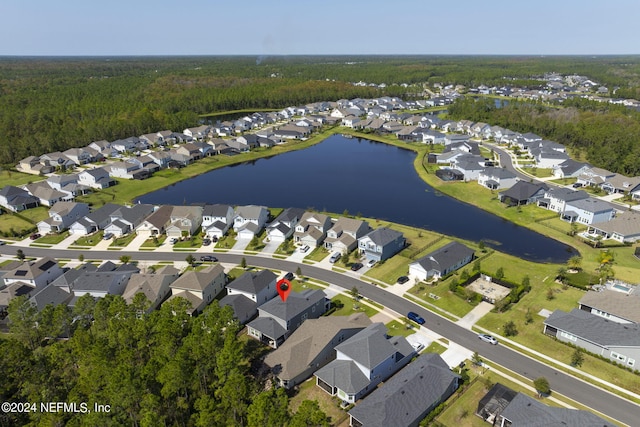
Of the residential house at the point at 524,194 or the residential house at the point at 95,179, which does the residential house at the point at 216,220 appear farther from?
the residential house at the point at 524,194

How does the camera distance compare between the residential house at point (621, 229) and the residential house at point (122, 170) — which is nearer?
the residential house at point (621, 229)

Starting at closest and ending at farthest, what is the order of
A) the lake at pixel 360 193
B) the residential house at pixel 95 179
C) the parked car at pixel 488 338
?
the parked car at pixel 488 338 → the lake at pixel 360 193 → the residential house at pixel 95 179

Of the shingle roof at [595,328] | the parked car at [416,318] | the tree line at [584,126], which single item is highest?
the tree line at [584,126]

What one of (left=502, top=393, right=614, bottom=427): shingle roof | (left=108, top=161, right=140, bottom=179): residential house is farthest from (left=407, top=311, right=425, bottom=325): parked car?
(left=108, top=161, right=140, bottom=179): residential house

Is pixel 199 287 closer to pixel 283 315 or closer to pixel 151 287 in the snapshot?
pixel 151 287

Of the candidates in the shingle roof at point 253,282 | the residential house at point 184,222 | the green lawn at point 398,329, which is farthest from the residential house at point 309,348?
the residential house at point 184,222

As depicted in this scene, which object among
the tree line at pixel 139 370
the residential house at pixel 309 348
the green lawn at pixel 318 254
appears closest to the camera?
the tree line at pixel 139 370
